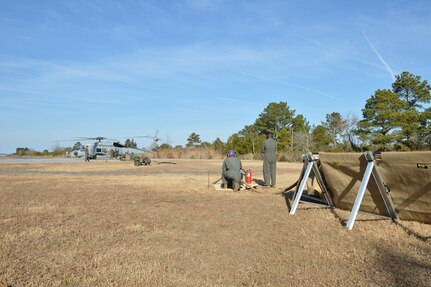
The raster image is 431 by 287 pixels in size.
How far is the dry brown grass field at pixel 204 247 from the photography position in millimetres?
4195

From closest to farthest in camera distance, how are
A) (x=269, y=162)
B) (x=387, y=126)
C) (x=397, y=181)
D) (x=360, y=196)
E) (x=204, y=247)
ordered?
(x=204, y=247) → (x=360, y=196) → (x=397, y=181) → (x=269, y=162) → (x=387, y=126)

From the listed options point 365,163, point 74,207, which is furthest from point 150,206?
point 365,163

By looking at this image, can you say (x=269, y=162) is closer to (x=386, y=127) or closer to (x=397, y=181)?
(x=397, y=181)

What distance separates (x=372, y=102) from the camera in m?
47.5

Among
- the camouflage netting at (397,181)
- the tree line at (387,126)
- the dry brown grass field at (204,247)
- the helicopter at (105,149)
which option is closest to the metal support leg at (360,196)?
the dry brown grass field at (204,247)

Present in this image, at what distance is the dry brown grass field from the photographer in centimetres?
420

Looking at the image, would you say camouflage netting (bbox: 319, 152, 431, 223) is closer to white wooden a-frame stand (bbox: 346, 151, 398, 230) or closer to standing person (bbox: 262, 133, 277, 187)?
white wooden a-frame stand (bbox: 346, 151, 398, 230)

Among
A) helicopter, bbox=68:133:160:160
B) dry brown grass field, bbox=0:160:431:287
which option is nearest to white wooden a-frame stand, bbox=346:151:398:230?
dry brown grass field, bbox=0:160:431:287

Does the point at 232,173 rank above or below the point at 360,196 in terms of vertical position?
above

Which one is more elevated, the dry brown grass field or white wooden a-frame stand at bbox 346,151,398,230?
white wooden a-frame stand at bbox 346,151,398,230

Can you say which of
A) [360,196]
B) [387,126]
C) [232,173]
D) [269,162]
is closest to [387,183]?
[360,196]

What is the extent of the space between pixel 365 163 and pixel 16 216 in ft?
23.2

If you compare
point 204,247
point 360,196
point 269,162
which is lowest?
point 204,247

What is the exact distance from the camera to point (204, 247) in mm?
5488
